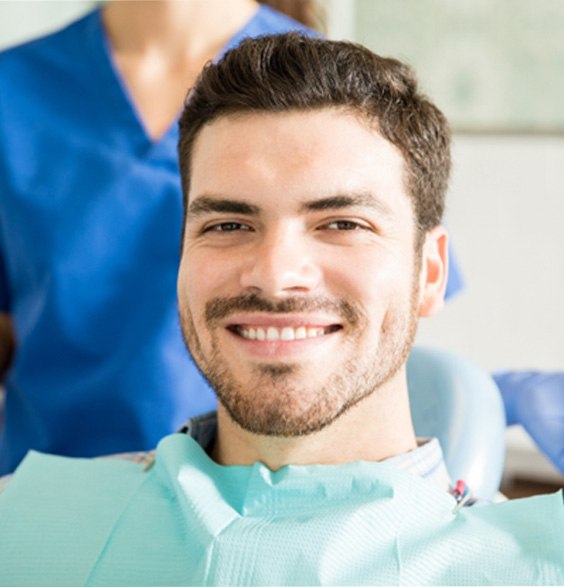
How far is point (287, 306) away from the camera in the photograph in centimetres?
91

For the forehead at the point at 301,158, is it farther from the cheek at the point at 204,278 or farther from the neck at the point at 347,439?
the neck at the point at 347,439

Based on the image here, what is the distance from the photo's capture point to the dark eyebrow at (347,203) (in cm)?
94

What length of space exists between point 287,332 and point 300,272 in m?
0.06

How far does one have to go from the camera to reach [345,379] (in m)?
0.93

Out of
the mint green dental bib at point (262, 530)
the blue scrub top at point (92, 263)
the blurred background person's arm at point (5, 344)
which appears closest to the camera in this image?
the mint green dental bib at point (262, 530)

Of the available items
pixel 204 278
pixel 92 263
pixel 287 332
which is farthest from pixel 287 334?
pixel 92 263

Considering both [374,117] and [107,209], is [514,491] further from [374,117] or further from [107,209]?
[374,117]

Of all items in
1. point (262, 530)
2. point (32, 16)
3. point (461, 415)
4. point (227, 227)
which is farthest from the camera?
point (32, 16)

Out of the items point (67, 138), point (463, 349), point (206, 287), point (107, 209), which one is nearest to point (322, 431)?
point (206, 287)

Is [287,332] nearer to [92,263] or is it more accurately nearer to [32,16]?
[92,263]

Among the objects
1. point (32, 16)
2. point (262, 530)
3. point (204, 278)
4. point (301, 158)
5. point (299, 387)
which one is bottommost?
point (262, 530)

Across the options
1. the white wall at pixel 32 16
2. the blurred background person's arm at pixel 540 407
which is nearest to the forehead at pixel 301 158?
the blurred background person's arm at pixel 540 407

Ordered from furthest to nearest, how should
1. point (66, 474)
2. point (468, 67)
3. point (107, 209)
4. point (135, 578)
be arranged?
point (468, 67) < point (107, 209) < point (66, 474) < point (135, 578)

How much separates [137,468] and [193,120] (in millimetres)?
406
